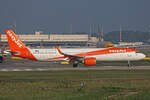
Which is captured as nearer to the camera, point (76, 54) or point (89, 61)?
point (89, 61)

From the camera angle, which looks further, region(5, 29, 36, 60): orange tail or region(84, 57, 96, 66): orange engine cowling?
region(5, 29, 36, 60): orange tail

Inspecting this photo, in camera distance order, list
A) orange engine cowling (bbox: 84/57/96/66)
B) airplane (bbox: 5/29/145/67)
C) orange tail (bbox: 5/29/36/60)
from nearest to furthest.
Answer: orange engine cowling (bbox: 84/57/96/66)
airplane (bbox: 5/29/145/67)
orange tail (bbox: 5/29/36/60)

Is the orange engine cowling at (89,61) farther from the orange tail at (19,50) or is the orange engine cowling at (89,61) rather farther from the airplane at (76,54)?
the orange tail at (19,50)

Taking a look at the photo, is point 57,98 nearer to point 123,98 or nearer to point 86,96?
point 86,96

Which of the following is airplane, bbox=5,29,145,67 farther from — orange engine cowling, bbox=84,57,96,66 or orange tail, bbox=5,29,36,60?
orange engine cowling, bbox=84,57,96,66

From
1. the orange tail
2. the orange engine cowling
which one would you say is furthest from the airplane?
the orange engine cowling

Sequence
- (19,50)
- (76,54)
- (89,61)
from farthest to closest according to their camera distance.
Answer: (19,50)
(76,54)
(89,61)

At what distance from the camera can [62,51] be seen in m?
60.5

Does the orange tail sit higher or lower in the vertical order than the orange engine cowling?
higher

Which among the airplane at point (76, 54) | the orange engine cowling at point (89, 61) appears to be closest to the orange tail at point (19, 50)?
the airplane at point (76, 54)

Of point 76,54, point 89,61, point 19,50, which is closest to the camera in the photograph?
point 89,61

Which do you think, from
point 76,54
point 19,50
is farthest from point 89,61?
point 19,50

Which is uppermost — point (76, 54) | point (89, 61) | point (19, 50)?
point (19, 50)

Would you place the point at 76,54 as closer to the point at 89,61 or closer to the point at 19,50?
the point at 89,61
